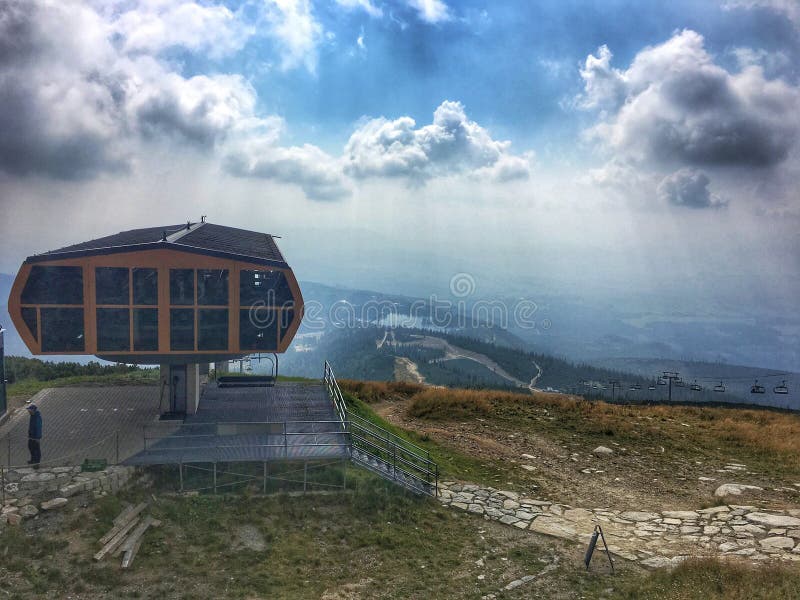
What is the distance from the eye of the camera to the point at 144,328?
55.6 ft

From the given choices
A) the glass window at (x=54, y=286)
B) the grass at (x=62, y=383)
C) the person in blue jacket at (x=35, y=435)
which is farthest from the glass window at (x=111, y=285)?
the grass at (x=62, y=383)

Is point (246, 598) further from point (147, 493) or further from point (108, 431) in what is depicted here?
point (108, 431)

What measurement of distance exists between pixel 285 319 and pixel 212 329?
238cm

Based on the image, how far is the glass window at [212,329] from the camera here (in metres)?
17.3

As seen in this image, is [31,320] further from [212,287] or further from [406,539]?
[406,539]

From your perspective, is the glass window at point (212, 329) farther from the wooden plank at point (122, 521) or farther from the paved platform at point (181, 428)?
the wooden plank at point (122, 521)

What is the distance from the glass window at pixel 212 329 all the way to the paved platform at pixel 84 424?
311cm

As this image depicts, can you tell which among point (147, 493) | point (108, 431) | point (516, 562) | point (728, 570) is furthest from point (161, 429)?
point (728, 570)

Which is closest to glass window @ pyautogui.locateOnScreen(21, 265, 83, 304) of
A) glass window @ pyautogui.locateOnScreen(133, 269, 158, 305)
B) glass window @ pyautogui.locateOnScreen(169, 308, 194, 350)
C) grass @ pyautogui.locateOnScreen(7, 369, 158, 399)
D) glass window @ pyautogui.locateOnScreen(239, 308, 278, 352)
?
glass window @ pyautogui.locateOnScreen(133, 269, 158, 305)

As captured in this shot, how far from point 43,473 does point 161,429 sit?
365 cm

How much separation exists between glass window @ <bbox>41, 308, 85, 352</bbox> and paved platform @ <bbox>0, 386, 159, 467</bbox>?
2.61 m

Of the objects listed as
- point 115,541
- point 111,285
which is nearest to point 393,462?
point 115,541

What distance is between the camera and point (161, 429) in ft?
54.0

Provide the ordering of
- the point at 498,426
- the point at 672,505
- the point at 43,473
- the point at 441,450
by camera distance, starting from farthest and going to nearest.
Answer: the point at 498,426
the point at 441,450
the point at 672,505
the point at 43,473
